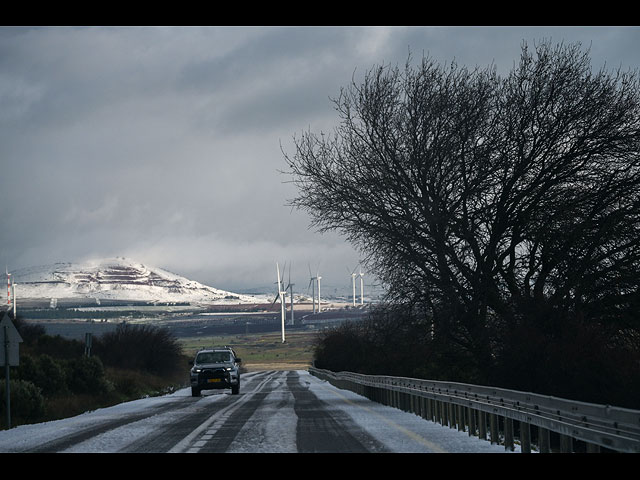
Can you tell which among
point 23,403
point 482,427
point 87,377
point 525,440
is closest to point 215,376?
point 87,377

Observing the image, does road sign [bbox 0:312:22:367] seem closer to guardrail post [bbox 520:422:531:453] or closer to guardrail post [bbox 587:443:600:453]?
guardrail post [bbox 520:422:531:453]

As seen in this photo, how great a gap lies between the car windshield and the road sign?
58.7ft

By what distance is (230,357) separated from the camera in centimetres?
4328

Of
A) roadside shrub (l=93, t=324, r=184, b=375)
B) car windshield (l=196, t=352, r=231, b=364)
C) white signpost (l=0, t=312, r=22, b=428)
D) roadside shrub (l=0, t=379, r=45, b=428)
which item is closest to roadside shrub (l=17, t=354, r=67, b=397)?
car windshield (l=196, t=352, r=231, b=364)

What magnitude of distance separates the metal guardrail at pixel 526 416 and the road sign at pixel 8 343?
421 inches

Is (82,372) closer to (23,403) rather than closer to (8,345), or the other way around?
(23,403)

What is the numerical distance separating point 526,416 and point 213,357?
30484 mm

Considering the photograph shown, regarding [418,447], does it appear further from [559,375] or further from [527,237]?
[527,237]

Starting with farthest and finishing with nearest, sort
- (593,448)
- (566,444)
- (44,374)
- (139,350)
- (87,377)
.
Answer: (139,350) < (87,377) < (44,374) < (566,444) < (593,448)

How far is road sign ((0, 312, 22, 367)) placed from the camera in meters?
25.1

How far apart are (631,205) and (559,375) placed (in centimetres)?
690

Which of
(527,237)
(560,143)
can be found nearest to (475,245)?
(527,237)

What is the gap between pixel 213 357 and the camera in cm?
4322

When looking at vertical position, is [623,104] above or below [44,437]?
above
